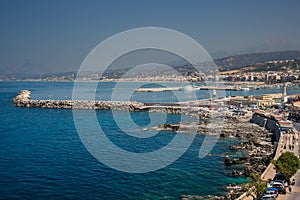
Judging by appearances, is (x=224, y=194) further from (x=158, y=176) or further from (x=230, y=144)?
(x=230, y=144)

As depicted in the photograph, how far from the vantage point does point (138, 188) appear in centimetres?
1240

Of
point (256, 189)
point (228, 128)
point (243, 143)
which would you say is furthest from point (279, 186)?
point (228, 128)

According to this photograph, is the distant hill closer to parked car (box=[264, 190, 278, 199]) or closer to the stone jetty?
the stone jetty

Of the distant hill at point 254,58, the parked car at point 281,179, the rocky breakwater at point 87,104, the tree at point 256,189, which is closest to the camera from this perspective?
the tree at point 256,189

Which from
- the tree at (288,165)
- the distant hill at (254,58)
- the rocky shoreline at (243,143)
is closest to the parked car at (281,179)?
the tree at (288,165)

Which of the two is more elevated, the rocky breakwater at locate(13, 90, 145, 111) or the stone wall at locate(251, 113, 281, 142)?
the rocky breakwater at locate(13, 90, 145, 111)

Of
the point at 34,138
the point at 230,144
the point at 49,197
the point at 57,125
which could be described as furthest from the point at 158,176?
the point at 57,125

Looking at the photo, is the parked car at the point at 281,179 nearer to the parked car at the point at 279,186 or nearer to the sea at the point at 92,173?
the parked car at the point at 279,186

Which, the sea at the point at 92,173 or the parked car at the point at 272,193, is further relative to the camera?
Result: the sea at the point at 92,173

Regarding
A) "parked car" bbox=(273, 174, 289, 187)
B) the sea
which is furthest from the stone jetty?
"parked car" bbox=(273, 174, 289, 187)

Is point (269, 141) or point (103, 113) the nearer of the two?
point (269, 141)

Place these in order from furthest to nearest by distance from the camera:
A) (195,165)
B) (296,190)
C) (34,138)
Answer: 1. (34,138)
2. (195,165)
3. (296,190)

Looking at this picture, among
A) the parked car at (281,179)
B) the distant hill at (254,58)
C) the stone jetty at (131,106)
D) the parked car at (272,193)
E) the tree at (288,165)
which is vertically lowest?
the parked car at (272,193)

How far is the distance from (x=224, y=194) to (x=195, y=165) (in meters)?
3.64
